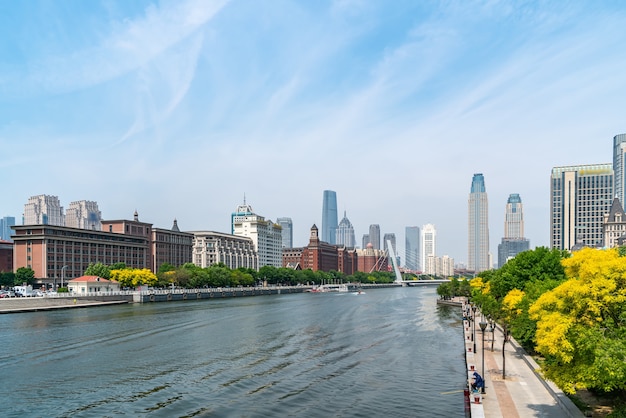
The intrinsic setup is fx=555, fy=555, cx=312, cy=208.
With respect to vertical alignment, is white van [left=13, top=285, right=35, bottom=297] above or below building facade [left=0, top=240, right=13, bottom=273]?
below

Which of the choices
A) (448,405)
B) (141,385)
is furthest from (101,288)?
(448,405)

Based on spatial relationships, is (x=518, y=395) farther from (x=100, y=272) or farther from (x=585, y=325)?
(x=100, y=272)

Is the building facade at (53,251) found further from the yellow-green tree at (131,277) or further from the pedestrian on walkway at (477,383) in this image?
the pedestrian on walkway at (477,383)

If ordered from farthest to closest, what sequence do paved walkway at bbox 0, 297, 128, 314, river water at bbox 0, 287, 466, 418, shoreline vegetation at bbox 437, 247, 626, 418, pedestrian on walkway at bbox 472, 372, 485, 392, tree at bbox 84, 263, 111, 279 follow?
tree at bbox 84, 263, 111, 279, paved walkway at bbox 0, 297, 128, 314, river water at bbox 0, 287, 466, 418, pedestrian on walkway at bbox 472, 372, 485, 392, shoreline vegetation at bbox 437, 247, 626, 418

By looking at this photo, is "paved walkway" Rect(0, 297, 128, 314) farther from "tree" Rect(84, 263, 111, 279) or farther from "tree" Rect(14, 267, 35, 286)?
"tree" Rect(14, 267, 35, 286)

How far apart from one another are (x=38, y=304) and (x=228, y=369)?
80149 mm

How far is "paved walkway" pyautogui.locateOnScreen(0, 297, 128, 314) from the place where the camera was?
108 meters

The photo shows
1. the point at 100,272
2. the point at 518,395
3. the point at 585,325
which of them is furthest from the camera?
the point at 100,272

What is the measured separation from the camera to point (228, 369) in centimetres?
4994

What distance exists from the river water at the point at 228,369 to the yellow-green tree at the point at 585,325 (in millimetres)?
10568

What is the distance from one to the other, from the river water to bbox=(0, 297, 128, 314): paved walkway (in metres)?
22.8

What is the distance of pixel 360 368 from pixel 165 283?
12908 centimetres

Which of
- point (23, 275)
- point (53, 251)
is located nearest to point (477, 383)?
point (23, 275)

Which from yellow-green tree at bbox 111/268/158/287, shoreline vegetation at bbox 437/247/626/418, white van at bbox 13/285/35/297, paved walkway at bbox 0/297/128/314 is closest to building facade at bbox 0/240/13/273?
white van at bbox 13/285/35/297
